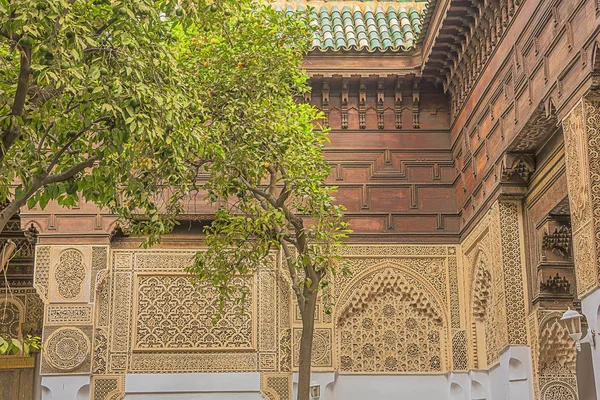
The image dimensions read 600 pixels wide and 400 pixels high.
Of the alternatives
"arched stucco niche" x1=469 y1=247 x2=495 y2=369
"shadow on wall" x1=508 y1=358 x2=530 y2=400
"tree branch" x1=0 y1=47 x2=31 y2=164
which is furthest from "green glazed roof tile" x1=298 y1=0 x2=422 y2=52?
"tree branch" x1=0 y1=47 x2=31 y2=164

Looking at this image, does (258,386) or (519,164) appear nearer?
(519,164)

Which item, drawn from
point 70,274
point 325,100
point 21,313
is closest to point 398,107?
point 325,100

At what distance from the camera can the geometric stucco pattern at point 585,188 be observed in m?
7.05

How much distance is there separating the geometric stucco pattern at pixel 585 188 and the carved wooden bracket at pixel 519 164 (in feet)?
6.03

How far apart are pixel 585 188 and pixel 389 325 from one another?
4.51 metres

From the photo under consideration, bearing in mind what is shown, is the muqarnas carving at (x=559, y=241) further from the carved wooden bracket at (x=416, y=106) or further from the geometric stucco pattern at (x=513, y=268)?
the carved wooden bracket at (x=416, y=106)

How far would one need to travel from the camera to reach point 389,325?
11.3m

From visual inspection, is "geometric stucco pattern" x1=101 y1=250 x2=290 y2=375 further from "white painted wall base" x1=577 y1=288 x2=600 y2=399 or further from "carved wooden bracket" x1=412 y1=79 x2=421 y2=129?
"white painted wall base" x1=577 y1=288 x2=600 y2=399

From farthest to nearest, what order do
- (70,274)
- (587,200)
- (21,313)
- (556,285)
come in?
(21,313), (70,274), (556,285), (587,200)

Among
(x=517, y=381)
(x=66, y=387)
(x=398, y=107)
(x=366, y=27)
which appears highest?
(x=366, y=27)

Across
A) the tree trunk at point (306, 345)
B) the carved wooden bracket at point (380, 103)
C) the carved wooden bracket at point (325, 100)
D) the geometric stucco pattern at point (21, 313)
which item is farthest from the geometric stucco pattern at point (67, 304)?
the tree trunk at point (306, 345)

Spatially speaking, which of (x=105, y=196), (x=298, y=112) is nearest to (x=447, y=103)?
(x=298, y=112)

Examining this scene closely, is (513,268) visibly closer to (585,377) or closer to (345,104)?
(585,377)

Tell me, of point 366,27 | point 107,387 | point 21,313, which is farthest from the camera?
point 366,27
